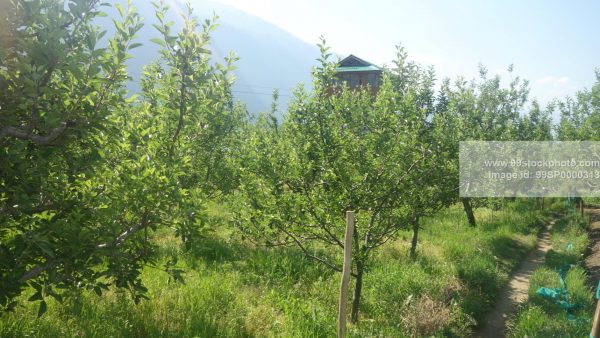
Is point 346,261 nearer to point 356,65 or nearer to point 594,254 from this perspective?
point 594,254

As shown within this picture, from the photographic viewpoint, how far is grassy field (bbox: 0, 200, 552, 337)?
5.72m

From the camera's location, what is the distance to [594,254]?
14.1 meters

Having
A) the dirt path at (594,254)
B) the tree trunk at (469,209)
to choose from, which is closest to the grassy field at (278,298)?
the dirt path at (594,254)

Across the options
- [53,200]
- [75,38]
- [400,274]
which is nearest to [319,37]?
[75,38]

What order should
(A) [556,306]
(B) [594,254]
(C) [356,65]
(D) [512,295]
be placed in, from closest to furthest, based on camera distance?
(A) [556,306], (D) [512,295], (B) [594,254], (C) [356,65]

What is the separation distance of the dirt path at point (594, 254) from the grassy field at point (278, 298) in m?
1.02

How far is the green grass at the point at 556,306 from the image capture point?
7.70 meters

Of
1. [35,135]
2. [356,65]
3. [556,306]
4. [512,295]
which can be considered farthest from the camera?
[356,65]

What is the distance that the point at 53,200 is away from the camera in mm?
3424

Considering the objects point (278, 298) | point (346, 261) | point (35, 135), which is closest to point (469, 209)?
point (278, 298)

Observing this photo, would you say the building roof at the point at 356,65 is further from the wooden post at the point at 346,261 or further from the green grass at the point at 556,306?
the wooden post at the point at 346,261

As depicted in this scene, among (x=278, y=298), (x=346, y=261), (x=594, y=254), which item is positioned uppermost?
(x=346, y=261)

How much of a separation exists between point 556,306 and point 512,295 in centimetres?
143

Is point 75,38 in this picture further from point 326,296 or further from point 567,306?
point 567,306
